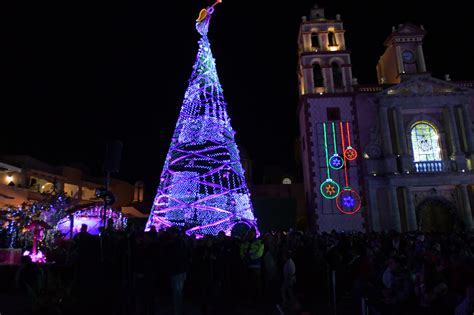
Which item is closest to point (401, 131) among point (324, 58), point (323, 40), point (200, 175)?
point (324, 58)

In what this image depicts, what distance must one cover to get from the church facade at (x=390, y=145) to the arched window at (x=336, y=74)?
0.25 feet

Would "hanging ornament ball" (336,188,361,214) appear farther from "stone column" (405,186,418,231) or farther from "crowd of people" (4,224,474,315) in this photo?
"crowd of people" (4,224,474,315)

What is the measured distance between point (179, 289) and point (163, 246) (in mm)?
992

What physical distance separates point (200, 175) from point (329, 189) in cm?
1227

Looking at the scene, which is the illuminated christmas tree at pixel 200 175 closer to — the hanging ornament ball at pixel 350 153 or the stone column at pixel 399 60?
the hanging ornament ball at pixel 350 153

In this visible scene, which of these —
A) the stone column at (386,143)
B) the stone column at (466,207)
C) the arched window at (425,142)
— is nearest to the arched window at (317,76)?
the stone column at (386,143)

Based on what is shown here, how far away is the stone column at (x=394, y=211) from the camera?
2298 centimetres

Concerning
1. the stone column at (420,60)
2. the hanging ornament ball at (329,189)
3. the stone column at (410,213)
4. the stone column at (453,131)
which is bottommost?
the stone column at (410,213)

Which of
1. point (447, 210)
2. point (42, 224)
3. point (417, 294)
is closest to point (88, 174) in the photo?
point (42, 224)

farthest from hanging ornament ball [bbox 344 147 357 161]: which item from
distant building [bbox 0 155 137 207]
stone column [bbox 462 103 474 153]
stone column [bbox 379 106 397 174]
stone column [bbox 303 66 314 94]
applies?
distant building [bbox 0 155 137 207]

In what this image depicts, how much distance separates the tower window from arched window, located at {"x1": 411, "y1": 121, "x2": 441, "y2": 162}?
5327 millimetres

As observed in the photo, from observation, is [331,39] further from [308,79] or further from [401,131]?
[401,131]

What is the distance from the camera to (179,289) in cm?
774

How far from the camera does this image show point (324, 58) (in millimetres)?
26984
